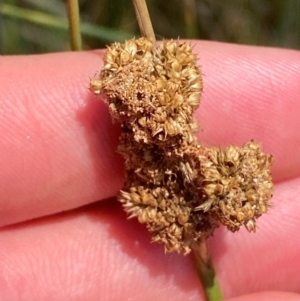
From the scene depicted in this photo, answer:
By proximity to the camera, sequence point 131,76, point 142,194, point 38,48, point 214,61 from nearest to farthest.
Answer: point 131,76 < point 142,194 < point 214,61 < point 38,48

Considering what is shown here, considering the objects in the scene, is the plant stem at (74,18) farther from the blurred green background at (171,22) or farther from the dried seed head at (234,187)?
the blurred green background at (171,22)

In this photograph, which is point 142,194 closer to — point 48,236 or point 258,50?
point 48,236

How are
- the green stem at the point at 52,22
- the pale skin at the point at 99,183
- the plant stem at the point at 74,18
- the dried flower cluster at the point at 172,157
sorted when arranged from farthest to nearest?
the green stem at the point at 52,22 → the pale skin at the point at 99,183 → the plant stem at the point at 74,18 → the dried flower cluster at the point at 172,157

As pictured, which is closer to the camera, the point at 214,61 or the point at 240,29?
the point at 214,61

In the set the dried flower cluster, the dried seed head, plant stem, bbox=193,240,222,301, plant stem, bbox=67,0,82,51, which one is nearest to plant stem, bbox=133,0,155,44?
Result: the dried flower cluster

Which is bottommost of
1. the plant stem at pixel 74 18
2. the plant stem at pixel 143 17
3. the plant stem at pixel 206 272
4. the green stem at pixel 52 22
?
the plant stem at pixel 206 272

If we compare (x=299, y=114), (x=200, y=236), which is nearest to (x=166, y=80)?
(x=200, y=236)

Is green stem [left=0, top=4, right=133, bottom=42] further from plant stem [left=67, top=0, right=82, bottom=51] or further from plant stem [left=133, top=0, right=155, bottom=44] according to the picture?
plant stem [left=133, top=0, right=155, bottom=44]

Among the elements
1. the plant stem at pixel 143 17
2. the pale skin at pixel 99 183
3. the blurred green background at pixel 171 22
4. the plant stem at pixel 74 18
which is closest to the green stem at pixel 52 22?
the blurred green background at pixel 171 22
